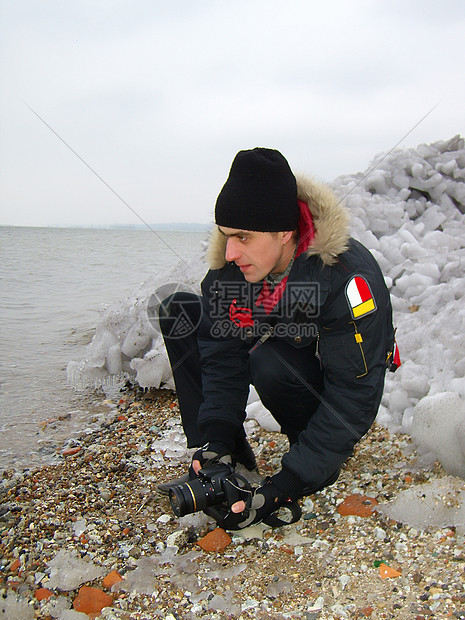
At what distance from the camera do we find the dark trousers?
6.88 feet

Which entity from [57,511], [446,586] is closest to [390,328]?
[446,586]

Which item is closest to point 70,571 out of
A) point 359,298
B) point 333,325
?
point 333,325

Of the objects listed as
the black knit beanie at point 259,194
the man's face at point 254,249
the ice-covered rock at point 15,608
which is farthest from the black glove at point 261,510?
the black knit beanie at point 259,194

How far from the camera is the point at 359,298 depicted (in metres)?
1.77

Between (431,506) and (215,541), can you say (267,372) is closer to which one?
(215,541)

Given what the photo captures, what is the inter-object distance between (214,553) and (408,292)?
2.57m

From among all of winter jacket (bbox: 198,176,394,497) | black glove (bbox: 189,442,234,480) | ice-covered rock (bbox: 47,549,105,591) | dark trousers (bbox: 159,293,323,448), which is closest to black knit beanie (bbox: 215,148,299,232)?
winter jacket (bbox: 198,176,394,497)

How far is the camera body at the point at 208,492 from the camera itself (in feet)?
5.81

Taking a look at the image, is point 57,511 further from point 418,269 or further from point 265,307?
point 418,269

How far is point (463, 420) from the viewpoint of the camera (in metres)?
2.18

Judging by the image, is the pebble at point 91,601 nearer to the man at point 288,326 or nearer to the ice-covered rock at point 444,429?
the man at point 288,326

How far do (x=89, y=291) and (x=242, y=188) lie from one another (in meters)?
7.61

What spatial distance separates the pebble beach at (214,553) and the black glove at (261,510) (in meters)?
0.07

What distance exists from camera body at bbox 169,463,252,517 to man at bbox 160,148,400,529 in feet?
0.15
